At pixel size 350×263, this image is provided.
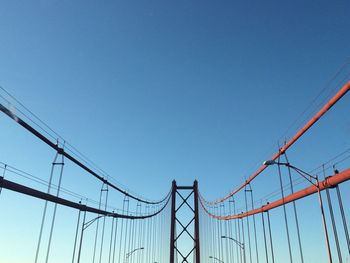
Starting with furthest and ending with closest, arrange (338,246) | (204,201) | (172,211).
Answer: (204,201), (172,211), (338,246)

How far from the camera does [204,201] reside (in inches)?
2132

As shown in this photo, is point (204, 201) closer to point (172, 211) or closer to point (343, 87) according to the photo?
point (172, 211)

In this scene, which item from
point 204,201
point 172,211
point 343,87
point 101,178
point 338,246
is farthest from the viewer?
point 204,201

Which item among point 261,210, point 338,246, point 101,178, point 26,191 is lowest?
point 338,246

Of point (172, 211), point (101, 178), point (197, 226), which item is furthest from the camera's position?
point (172, 211)

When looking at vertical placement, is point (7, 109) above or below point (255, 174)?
below

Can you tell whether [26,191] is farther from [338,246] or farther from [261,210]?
[261,210]

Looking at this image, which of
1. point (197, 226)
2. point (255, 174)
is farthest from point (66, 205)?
point (197, 226)

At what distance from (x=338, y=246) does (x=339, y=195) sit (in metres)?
2.12

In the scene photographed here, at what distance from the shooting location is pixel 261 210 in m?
28.9

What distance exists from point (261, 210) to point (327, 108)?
15.2 metres

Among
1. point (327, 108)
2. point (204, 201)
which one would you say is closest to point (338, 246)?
point (327, 108)

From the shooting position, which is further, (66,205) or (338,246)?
(66,205)

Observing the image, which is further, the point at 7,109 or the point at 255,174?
the point at 255,174
